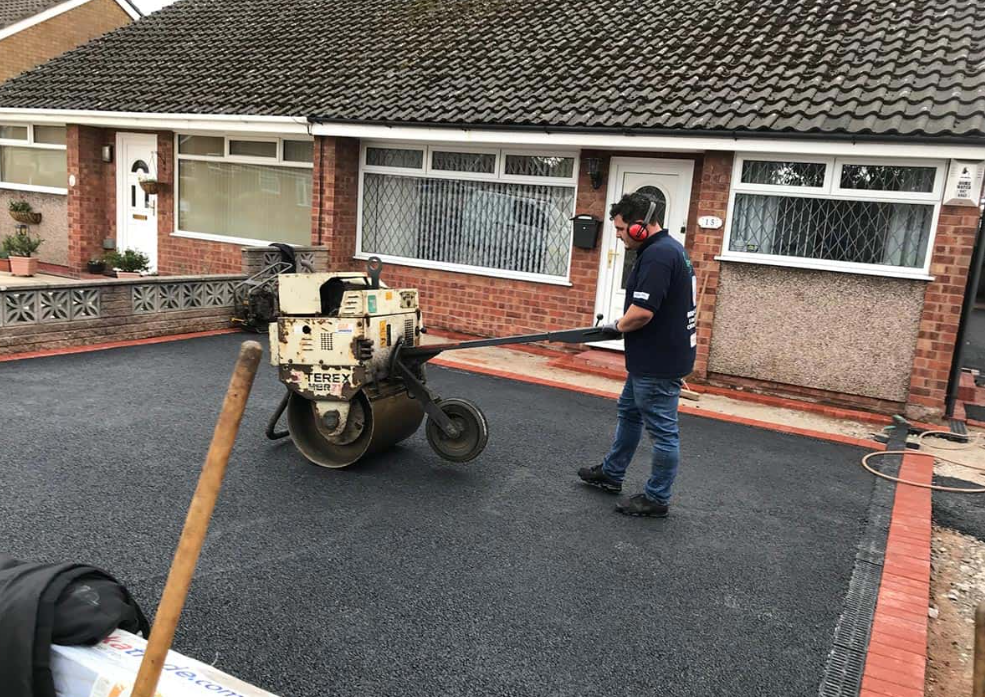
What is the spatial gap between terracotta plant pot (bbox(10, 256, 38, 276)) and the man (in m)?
12.2

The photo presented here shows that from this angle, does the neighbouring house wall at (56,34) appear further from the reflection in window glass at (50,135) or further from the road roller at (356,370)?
the road roller at (356,370)

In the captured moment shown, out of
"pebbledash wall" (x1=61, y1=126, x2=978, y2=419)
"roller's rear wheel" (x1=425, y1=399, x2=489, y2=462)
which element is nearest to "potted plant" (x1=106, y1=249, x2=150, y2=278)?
"pebbledash wall" (x1=61, y1=126, x2=978, y2=419)

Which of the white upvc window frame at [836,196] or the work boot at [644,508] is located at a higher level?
the white upvc window frame at [836,196]

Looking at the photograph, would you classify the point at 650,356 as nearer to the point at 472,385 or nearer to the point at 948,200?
the point at 472,385

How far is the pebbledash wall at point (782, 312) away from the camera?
7.64m

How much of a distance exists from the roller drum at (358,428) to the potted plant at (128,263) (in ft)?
28.2

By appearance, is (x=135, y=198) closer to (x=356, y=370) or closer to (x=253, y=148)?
(x=253, y=148)

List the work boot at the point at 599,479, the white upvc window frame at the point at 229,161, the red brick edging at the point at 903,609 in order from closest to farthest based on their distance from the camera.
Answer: the red brick edging at the point at 903,609
the work boot at the point at 599,479
the white upvc window frame at the point at 229,161

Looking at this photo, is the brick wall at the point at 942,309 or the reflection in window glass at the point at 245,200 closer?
the brick wall at the point at 942,309

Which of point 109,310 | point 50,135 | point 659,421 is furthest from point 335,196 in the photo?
point 659,421

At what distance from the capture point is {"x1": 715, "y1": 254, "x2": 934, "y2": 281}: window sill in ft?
25.4

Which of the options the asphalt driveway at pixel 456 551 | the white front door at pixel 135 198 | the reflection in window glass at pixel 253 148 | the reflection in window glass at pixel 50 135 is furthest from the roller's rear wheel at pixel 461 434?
the reflection in window glass at pixel 50 135

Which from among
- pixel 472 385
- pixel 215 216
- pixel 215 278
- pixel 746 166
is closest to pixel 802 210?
pixel 746 166

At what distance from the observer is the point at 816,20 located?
961 centimetres
